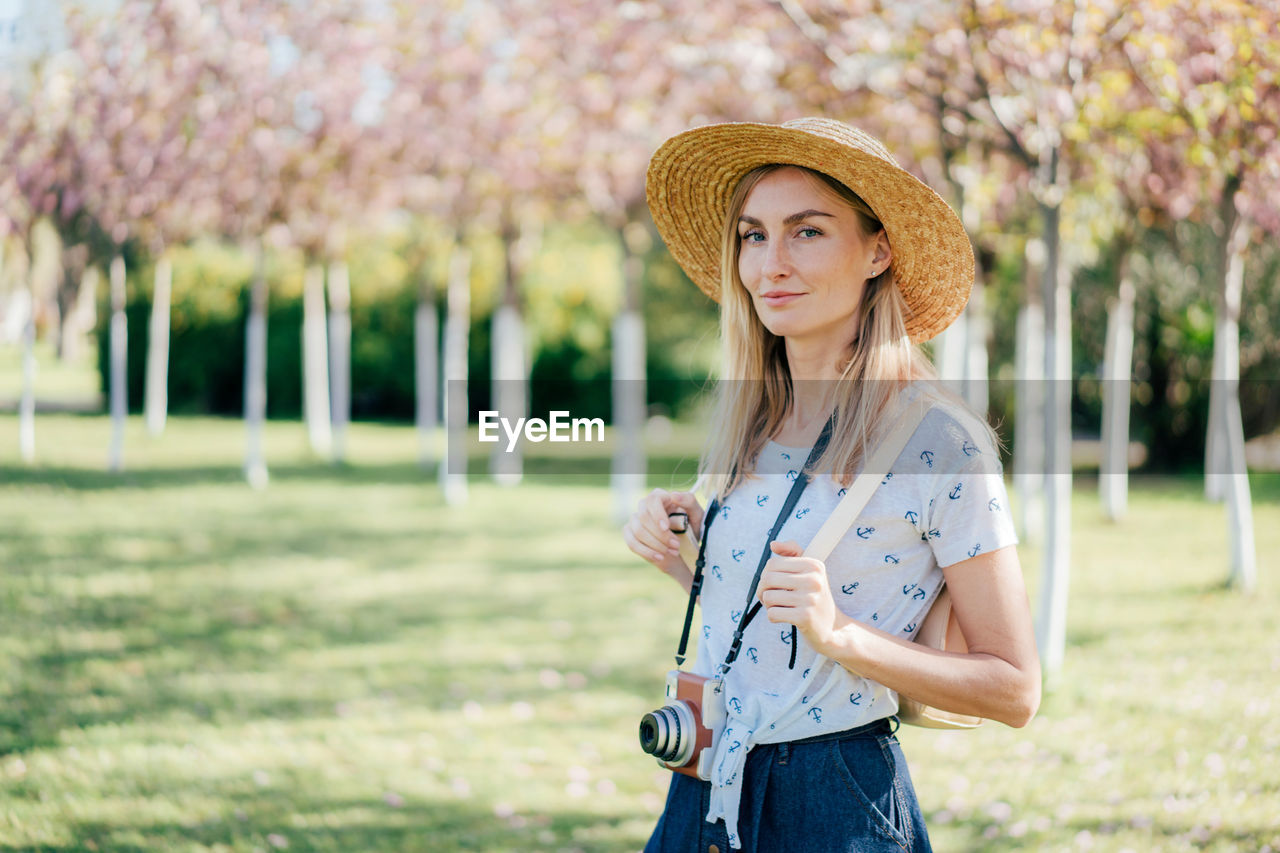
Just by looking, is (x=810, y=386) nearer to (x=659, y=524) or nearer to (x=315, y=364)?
(x=659, y=524)

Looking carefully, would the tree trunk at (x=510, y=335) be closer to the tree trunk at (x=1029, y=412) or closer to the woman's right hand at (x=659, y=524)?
the tree trunk at (x=1029, y=412)

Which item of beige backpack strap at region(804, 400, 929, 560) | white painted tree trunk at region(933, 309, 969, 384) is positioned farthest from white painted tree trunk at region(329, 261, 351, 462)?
beige backpack strap at region(804, 400, 929, 560)

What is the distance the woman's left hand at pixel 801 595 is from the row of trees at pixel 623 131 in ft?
12.2

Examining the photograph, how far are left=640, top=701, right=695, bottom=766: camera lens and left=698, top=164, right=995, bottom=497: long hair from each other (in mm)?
377

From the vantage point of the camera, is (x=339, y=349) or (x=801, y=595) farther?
(x=339, y=349)

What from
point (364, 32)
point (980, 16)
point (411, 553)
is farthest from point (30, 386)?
point (980, 16)

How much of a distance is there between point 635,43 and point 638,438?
3855 mm

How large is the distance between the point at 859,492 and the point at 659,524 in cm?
38

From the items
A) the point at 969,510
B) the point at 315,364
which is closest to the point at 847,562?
the point at 969,510

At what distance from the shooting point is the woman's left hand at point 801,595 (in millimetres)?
1436

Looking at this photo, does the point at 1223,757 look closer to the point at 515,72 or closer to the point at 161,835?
the point at 161,835

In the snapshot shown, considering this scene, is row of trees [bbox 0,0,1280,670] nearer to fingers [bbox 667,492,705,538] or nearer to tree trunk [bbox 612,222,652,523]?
tree trunk [bbox 612,222,652,523]

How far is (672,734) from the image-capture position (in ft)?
5.52

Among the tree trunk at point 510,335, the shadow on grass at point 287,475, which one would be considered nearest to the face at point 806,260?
the shadow on grass at point 287,475
